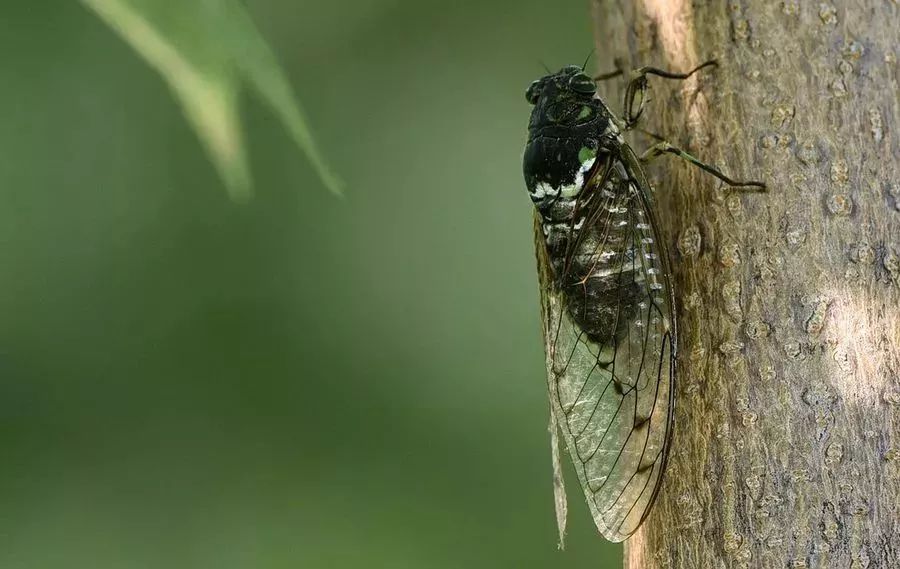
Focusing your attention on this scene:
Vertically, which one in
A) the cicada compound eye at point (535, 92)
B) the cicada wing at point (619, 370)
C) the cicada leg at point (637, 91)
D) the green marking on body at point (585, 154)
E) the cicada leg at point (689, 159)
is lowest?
the cicada wing at point (619, 370)

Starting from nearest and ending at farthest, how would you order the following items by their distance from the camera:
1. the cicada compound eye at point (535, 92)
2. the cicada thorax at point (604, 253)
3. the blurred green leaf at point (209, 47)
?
the blurred green leaf at point (209, 47)
the cicada thorax at point (604, 253)
the cicada compound eye at point (535, 92)

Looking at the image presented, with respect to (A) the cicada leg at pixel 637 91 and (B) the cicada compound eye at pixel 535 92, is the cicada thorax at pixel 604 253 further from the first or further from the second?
(B) the cicada compound eye at pixel 535 92

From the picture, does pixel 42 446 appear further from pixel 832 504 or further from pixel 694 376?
pixel 832 504

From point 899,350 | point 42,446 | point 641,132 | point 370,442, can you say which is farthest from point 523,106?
point 899,350

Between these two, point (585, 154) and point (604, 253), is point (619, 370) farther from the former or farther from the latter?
point (585, 154)

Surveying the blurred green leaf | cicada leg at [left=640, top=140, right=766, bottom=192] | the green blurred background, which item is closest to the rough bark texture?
cicada leg at [left=640, top=140, right=766, bottom=192]

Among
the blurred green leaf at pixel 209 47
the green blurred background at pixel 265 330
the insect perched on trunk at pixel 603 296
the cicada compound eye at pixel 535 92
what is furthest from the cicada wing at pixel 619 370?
the green blurred background at pixel 265 330

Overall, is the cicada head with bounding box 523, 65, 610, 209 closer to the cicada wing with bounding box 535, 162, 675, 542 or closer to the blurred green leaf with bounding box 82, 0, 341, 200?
the cicada wing with bounding box 535, 162, 675, 542

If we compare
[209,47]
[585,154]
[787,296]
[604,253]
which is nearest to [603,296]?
[604,253]
